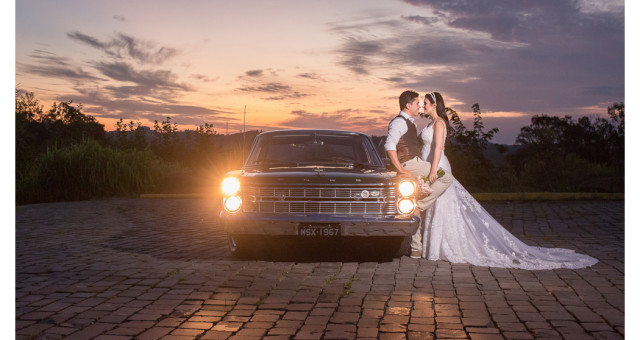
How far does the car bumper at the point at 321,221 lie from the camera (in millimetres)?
7133

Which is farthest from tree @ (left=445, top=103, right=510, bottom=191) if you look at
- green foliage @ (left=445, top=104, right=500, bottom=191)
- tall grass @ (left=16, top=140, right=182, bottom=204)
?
tall grass @ (left=16, top=140, right=182, bottom=204)

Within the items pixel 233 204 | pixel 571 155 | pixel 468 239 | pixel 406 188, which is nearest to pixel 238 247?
pixel 233 204

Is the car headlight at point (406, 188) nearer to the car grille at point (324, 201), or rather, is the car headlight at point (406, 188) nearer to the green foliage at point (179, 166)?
the car grille at point (324, 201)

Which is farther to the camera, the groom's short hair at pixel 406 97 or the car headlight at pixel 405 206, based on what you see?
the groom's short hair at pixel 406 97

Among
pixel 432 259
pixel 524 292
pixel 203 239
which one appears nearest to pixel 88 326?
pixel 524 292

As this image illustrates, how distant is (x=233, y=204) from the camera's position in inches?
289

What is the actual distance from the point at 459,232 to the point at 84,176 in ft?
41.7

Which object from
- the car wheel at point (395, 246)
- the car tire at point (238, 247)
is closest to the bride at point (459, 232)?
the car wheel at point (395, 246)

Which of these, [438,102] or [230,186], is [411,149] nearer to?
[438,102]

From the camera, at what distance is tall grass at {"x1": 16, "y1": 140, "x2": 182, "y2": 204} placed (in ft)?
57.7

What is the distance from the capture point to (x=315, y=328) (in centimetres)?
477

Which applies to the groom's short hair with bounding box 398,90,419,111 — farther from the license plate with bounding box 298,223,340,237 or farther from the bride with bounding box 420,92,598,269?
the license plate with bounding box 298,223,340,237

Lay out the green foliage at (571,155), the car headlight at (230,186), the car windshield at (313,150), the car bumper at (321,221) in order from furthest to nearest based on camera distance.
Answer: the green foliage at (571,155)
the car windshield at (313,150)
the car headlight at (230,186)
the car bumper at (321,221)

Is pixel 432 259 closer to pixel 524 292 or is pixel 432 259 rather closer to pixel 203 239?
pixel 524 292
